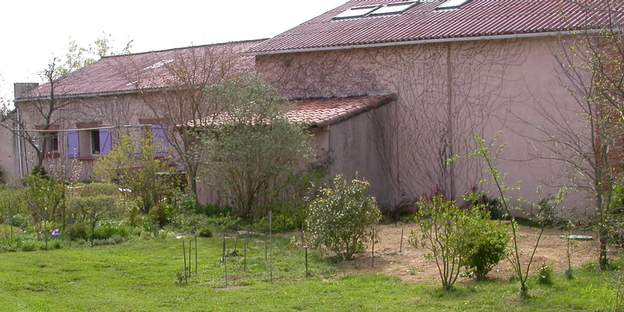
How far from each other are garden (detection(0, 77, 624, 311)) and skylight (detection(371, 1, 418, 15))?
576 centimetres

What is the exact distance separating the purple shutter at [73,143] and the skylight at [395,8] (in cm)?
1182

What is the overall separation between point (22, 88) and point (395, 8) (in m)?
15.9

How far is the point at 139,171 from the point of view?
1880 centimetres

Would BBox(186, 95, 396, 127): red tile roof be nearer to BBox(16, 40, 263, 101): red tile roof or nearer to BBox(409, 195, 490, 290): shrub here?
BBox(16, 40, 263, 101): red tile roof

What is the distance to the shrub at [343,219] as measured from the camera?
12.6 metres

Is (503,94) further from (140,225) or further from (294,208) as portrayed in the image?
(140,225)

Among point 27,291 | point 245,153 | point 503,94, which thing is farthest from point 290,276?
point 503,94

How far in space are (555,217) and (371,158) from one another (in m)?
9.04

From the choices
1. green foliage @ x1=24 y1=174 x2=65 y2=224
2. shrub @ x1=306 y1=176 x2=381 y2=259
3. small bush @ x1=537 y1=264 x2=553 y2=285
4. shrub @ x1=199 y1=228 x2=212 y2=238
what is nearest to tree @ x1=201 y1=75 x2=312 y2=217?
shrub @ x1=199 y1=228 x2=212 y2=238

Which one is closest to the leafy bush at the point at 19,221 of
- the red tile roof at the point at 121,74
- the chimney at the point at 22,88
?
the red tile roof at the point at 121,74

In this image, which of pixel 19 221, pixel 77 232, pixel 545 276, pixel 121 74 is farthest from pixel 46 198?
pixel 121 74

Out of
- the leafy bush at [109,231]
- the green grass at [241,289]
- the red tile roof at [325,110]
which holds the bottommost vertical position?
the green grass at [241,289]

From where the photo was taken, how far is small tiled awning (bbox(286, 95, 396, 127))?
58.4 ft

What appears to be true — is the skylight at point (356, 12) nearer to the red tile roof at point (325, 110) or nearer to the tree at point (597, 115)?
the red tile roof at point (325, 110)
